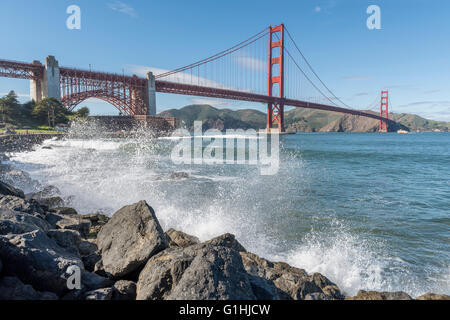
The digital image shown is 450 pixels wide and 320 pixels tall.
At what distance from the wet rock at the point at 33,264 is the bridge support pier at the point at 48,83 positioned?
46918 millimetres

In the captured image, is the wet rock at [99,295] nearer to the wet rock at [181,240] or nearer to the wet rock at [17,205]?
the wet rock at [181,240]

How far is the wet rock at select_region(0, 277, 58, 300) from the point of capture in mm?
2203

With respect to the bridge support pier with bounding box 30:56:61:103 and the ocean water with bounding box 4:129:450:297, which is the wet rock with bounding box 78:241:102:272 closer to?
the ocean water with bounding box 4:129:450:297

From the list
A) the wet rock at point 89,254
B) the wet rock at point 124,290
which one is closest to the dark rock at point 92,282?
the wet rock at point 124,290

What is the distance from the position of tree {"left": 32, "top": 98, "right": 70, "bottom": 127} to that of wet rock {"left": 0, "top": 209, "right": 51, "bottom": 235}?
41648 mm

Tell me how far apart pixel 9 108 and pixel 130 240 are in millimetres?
48054

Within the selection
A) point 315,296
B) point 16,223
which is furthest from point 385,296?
point 16,223

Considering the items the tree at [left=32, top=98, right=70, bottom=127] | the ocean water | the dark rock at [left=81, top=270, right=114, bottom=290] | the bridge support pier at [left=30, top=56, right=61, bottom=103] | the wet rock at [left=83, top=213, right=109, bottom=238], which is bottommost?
the ocean water

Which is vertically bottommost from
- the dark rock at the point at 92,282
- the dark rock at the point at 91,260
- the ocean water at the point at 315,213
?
the ocean water at the point at 315,213

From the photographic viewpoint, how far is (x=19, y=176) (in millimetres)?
10047

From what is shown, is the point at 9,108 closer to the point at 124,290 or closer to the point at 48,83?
the point at 48,83

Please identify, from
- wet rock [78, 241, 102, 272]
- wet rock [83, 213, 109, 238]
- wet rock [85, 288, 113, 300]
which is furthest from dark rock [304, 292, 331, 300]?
wet rock [83, 213, 109, 238]

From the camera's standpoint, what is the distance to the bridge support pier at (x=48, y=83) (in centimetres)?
4094
